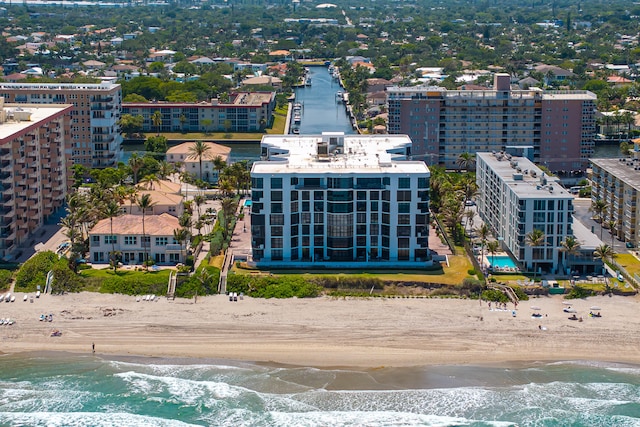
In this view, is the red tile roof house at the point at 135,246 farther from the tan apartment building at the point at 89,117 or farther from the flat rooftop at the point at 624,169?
the tan apartment building at the point at 89,117

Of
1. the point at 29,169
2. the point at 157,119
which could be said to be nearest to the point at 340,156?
the point at 29,169

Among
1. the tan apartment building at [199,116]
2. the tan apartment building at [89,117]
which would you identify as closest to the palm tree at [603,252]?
the tan apartment building at [89,117]

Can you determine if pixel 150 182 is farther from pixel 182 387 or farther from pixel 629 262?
pixel 629 262

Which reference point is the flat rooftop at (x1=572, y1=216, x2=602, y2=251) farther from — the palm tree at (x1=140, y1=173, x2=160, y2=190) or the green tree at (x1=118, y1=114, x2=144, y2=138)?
the green tree at (x1=118, y1=114, x2=144, y2=138)

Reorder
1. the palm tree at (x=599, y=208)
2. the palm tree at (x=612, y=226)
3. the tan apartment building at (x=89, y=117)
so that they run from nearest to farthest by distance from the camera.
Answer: the palm tree at (x=612, y=226) → the palm tree at (x=599, y=208) → the tan apartment building at (x=89, y=117)

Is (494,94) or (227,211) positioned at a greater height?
(494,94)

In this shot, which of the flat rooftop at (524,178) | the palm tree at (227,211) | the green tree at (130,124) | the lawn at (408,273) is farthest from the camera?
the green tree at (130,124)
